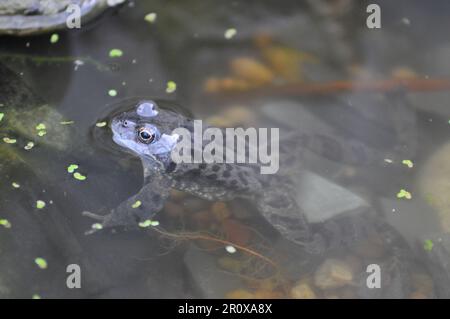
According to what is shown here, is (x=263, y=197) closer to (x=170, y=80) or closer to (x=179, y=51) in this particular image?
(x=170, y=80)

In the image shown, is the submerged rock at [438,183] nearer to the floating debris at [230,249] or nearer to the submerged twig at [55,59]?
the floating debris at [230,249]

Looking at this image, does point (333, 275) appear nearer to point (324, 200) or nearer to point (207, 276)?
point (324, 200)

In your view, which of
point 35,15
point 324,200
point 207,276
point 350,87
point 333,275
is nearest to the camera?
point 207,276

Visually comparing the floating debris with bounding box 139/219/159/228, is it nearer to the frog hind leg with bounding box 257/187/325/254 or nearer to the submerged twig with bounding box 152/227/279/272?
the submerged twig with bounding box 152/227/279/272

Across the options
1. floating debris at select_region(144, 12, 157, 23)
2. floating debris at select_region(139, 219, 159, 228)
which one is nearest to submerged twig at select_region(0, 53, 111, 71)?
floating debris at select_region(144, 12, 157, 23)

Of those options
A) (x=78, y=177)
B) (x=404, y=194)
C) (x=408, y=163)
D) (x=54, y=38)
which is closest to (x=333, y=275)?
(x=404, y=194)
